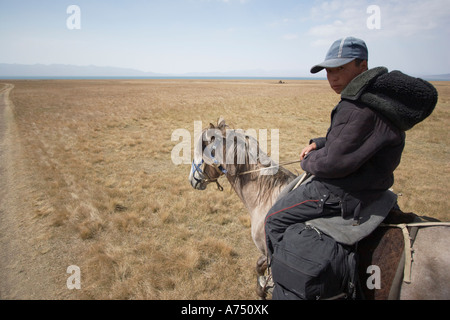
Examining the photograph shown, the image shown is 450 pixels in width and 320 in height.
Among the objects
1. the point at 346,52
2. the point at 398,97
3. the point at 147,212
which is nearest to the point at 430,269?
the point at 398,97

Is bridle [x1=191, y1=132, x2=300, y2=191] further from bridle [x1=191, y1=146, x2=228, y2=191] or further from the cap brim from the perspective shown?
the cap brim

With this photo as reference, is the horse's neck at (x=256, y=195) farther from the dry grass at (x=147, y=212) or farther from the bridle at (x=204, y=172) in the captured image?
the dry grass at (x=147, y=212)

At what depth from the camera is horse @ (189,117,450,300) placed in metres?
1.79

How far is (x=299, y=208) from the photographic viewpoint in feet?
7.06

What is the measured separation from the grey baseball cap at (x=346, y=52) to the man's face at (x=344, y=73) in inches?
2.9

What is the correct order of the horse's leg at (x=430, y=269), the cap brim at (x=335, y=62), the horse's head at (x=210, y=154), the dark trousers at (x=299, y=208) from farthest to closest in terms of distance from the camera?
the horse's head at (x=210, y=154), the dark trousers at (x=299, y=208), the cap brim at (x=335, y=62), the horse's leg at (x=430, y=269)

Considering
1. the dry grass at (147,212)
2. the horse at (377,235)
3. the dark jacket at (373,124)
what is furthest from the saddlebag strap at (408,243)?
the dry grass at (147,212)

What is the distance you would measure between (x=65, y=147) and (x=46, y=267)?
335 inches

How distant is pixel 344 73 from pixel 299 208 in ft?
4.13

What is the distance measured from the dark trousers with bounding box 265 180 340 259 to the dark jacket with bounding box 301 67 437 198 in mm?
227

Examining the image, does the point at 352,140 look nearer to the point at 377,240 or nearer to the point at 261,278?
the point at 377,240

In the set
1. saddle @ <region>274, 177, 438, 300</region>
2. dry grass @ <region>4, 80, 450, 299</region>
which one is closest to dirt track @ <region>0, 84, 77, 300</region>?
dry grass @ <region>4, 80, 450, 299</region>

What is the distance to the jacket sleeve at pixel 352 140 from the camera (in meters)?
1.69

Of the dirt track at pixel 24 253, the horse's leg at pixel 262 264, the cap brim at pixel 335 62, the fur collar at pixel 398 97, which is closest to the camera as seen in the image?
the fur collar at pixel 398 97
